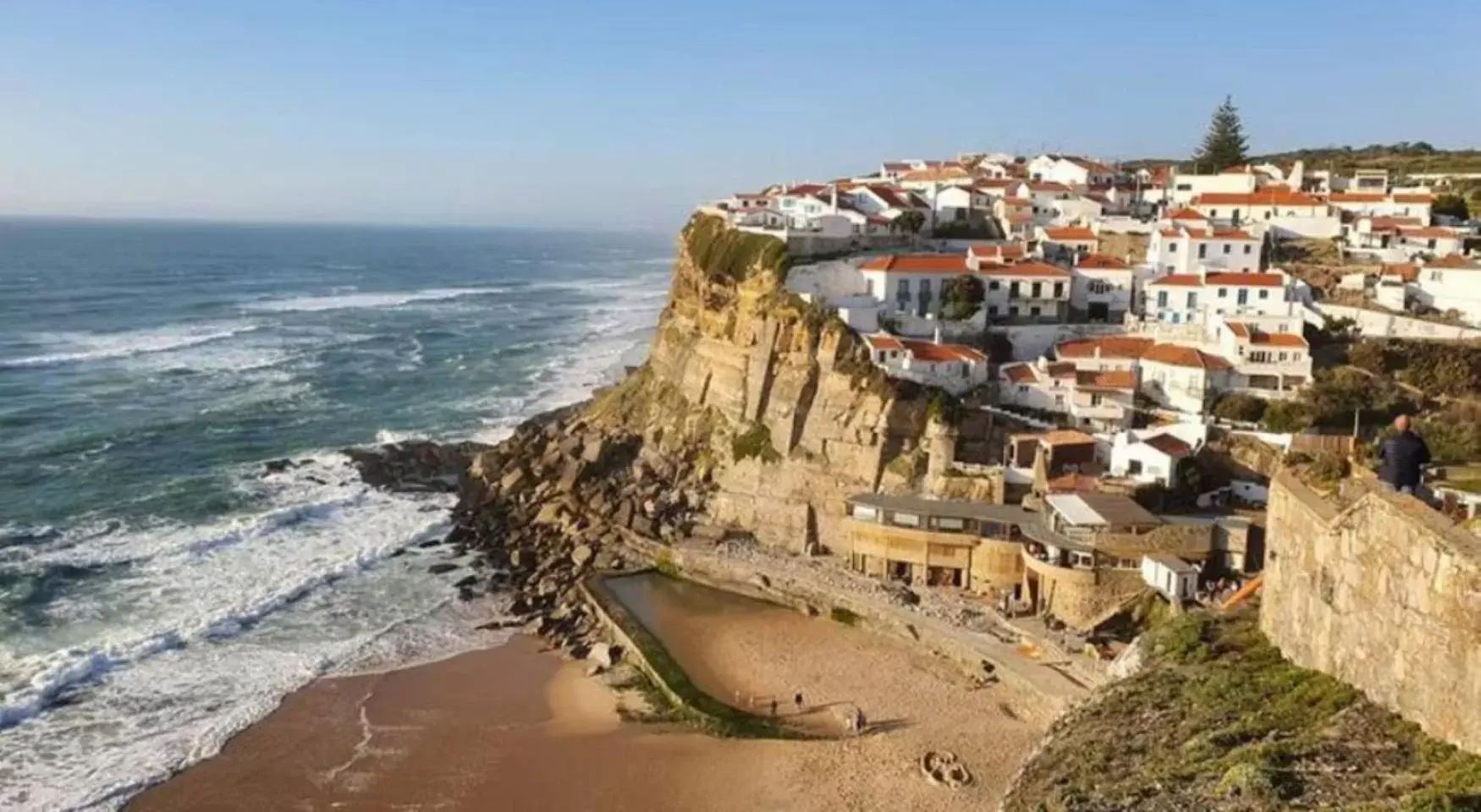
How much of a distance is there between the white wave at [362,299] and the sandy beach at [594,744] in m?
75.0

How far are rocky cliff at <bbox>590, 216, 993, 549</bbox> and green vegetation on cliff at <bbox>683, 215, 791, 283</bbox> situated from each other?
0.24ft

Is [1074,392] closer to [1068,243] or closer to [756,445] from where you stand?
[756,445]

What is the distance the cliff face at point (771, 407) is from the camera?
34.8 meters

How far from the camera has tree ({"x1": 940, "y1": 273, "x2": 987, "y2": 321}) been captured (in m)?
41.0

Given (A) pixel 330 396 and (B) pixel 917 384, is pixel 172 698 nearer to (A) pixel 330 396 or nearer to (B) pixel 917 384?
(B) pixel 917 384

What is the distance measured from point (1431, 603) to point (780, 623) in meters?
20.2

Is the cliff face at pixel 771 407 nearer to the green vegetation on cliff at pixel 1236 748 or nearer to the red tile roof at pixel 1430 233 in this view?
the green vegetation on cliff at pixel 1236 748

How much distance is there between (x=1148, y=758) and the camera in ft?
46.8

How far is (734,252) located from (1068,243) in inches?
589

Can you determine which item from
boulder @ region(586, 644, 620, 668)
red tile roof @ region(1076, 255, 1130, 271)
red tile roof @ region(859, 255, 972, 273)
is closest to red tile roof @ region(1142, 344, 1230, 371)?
red tile roof @ region(1076, 255, 1130, 271)

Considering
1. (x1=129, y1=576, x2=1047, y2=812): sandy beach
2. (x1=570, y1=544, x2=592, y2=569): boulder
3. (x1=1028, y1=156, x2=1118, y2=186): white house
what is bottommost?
(x1=129, y1=576, x2=1047, y2=812): sandy beach

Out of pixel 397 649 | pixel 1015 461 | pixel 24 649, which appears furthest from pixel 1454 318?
pixel 24 649

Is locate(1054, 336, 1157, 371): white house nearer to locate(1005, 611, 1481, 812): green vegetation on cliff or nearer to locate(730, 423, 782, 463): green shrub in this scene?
locate(730, 423, 782, 463): green shrub

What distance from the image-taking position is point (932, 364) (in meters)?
35.7
